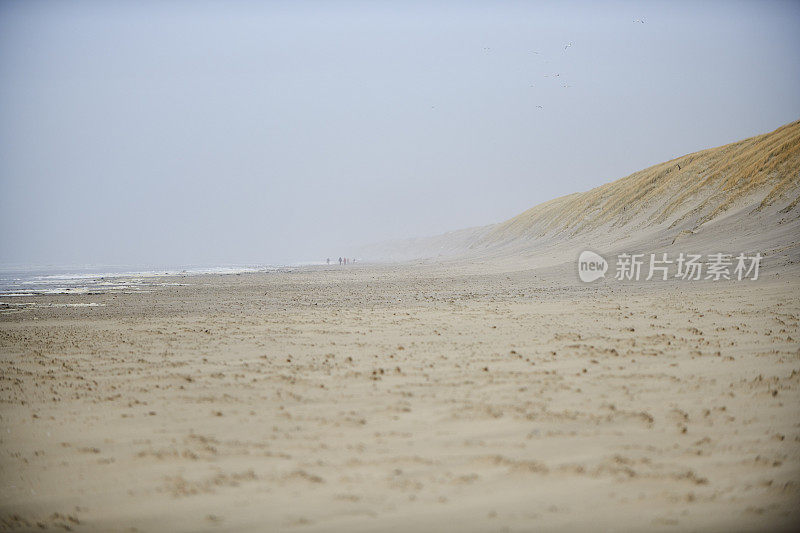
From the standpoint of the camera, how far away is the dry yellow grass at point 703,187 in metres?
29.9

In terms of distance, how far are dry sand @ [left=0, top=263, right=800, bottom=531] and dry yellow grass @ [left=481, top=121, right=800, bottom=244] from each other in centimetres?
2253

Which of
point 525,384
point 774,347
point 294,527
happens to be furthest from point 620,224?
point 294,527

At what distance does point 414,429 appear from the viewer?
16.4 feet

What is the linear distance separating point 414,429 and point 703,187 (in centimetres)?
3922

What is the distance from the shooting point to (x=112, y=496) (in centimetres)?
398

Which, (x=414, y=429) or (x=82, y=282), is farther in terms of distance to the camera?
(x=82, y=282)

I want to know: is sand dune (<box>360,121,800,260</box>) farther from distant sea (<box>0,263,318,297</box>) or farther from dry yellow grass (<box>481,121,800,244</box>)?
distant sea (<box>0,263,318,297</box>)

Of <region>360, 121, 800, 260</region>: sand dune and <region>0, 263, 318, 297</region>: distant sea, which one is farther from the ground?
<region>360, 121, 800, 260</region>: sand dune

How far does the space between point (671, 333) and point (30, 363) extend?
9751mm

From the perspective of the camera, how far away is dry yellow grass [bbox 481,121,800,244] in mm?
29906
